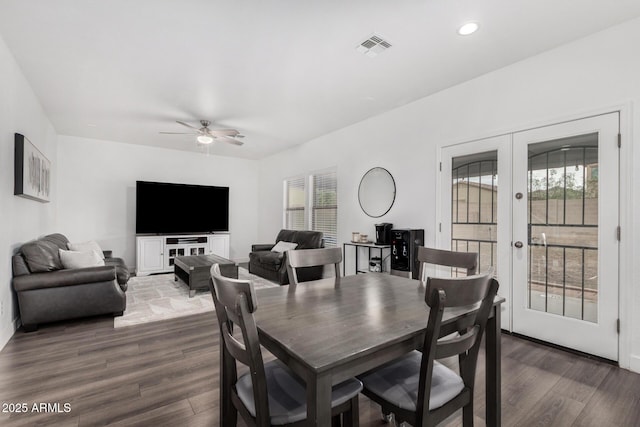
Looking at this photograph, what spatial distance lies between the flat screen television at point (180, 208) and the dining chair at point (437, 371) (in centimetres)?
600

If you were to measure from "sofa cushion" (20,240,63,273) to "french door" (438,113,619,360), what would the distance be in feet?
15.2

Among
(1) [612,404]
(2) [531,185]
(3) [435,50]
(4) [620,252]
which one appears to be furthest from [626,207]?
(3) [435,50]

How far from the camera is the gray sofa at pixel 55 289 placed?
3002 mm

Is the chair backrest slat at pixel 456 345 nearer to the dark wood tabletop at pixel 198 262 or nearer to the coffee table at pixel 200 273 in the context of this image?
the coffee table at pixel 200 273

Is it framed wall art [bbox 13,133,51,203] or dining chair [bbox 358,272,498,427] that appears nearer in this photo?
dining chair [bbox 358,272,498,427]

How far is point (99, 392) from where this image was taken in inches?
79.6

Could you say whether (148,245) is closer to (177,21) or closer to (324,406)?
(177,21)

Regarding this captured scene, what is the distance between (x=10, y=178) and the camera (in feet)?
9.44

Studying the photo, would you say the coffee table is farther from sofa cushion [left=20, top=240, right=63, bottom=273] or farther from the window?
the window

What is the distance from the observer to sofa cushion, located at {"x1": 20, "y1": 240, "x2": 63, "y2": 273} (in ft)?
10.1

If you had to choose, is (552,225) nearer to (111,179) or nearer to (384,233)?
(384,233)

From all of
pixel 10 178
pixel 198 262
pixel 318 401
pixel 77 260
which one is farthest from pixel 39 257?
pixel 318 401

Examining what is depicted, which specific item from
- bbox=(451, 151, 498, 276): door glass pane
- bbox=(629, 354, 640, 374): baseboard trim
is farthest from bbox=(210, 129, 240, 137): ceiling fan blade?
bbox=(629, 354, 640, 374): baseboard trim

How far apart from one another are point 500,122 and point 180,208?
601 cm
